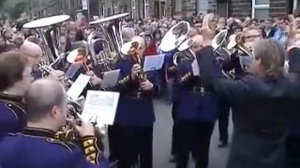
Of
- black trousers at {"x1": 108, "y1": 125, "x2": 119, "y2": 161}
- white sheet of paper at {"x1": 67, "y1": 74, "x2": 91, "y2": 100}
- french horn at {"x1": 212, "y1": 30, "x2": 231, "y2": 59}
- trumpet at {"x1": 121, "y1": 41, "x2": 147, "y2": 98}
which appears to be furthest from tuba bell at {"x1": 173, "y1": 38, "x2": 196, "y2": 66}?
white sheet of paper at {"x1": 67, "y1": 74, "x2": 91, "y2": 100}

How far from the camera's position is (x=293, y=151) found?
507 cm

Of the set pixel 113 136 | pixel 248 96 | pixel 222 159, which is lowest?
pixel 222 159

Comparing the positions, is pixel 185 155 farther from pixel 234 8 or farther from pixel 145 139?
pixel 234 8

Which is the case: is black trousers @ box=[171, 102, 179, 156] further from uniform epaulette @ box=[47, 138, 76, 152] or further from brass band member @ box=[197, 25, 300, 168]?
uniform epaulette @ box=[47, 138, 76, 152]

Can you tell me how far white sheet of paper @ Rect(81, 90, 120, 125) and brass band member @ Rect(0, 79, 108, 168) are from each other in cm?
134

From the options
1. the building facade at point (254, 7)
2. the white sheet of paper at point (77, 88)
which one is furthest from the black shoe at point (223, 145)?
the building facade at point (254, 7)

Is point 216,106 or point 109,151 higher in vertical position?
point 216,106

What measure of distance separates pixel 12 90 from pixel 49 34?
3573mm

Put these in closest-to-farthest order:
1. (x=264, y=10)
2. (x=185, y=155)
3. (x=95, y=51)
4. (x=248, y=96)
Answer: (x=248, y=96) < (x=185, y=155) < (x=95, y=51) < (x=264, y=10)

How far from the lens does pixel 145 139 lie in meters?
6.88

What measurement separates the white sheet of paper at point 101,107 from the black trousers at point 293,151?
134 cm

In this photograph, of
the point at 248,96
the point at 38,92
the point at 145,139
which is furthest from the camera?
the point at 145,139

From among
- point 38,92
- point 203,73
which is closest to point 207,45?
point 203,73

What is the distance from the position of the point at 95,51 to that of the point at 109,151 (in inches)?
50.5
